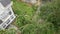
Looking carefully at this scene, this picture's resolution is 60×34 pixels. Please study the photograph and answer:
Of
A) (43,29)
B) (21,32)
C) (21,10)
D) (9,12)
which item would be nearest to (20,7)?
(21,10)

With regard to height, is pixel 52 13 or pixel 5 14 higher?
pixel 52 13

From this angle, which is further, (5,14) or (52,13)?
(5,14)

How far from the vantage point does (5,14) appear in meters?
21.0

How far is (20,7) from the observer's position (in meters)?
23.2

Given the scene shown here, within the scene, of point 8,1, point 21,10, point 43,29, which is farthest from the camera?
point 21,10

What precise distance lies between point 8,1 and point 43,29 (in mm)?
4894

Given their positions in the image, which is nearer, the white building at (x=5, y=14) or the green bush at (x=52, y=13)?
the green bush at (x=52, y=13)

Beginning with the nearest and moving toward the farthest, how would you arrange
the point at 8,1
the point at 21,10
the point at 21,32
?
the point at 21,32, the point at 8,1, the point at 21,10

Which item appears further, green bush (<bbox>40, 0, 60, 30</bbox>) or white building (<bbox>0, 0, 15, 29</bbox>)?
white building (<bbox>0, 0, 15, 29</bbox>)

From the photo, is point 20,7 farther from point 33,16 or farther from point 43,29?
point 43,29

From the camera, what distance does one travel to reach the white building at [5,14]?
2053 cm

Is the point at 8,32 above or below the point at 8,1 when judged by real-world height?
below

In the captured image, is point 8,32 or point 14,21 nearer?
point 8,32

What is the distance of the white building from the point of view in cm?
2053
